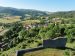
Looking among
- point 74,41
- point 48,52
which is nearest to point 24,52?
point 48,52

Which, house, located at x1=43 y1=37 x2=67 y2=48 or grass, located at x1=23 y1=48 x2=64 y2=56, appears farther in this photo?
house, located at x1=43 y1=37 x2=67 y2=48

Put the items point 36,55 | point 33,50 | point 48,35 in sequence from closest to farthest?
point 36,55, point 33,50, point 48,35

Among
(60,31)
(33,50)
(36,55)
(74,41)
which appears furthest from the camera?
(60,31)

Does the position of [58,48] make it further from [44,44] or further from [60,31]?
[60,31]

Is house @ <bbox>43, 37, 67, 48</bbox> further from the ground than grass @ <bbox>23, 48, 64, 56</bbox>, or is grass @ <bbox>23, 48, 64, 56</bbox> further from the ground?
house @ <bbox>43, 37, 67, 48</bbox>

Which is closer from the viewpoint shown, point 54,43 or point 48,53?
point 48,53

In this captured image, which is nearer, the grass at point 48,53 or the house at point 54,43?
the grass at point 48,53

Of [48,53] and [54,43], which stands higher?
[54,43]

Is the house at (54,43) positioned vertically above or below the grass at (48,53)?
above

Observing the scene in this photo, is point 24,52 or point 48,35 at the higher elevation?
point 24,52

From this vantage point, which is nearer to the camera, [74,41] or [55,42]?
[55,42]
